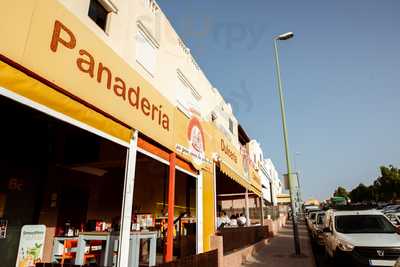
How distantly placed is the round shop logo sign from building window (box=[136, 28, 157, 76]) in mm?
1977

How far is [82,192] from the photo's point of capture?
782cm

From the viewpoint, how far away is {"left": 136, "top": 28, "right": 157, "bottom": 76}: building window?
716 cm

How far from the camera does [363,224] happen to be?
28.9 feet

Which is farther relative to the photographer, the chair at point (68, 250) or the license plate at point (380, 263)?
the license plate at point (380, 263)

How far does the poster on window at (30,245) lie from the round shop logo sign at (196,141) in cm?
415

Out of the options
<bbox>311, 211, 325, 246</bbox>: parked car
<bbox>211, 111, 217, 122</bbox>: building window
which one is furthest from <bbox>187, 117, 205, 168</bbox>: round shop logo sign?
<bbox>311, 211, 325, 246</bbox>: parked car

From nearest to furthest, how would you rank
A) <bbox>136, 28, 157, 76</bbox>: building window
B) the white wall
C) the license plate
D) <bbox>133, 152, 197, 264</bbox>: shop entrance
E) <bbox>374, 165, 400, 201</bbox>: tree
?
the white wall, the license plate, <bbox>136, 28, 157, 76</bbox>: building window, <bbox>133, 152, 197, 264</bbox>: shop entrance, <bbox>374, 165, 400, 201</bbox>: tree

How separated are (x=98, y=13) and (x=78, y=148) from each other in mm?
3479

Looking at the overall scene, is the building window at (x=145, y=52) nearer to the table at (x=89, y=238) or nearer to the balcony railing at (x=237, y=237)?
the table at (x=89, y=238)

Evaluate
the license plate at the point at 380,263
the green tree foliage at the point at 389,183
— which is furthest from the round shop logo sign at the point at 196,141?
the green tree foliage at the point at 389,183

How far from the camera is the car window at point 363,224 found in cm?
833

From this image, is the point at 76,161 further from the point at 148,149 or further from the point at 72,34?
the point at 72,34

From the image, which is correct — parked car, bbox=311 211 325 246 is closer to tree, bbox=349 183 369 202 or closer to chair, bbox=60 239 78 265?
chair, bbox=60 239 78 265

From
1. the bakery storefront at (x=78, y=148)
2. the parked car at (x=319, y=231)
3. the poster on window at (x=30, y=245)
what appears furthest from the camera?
the parked car at (x=319, y=231)
